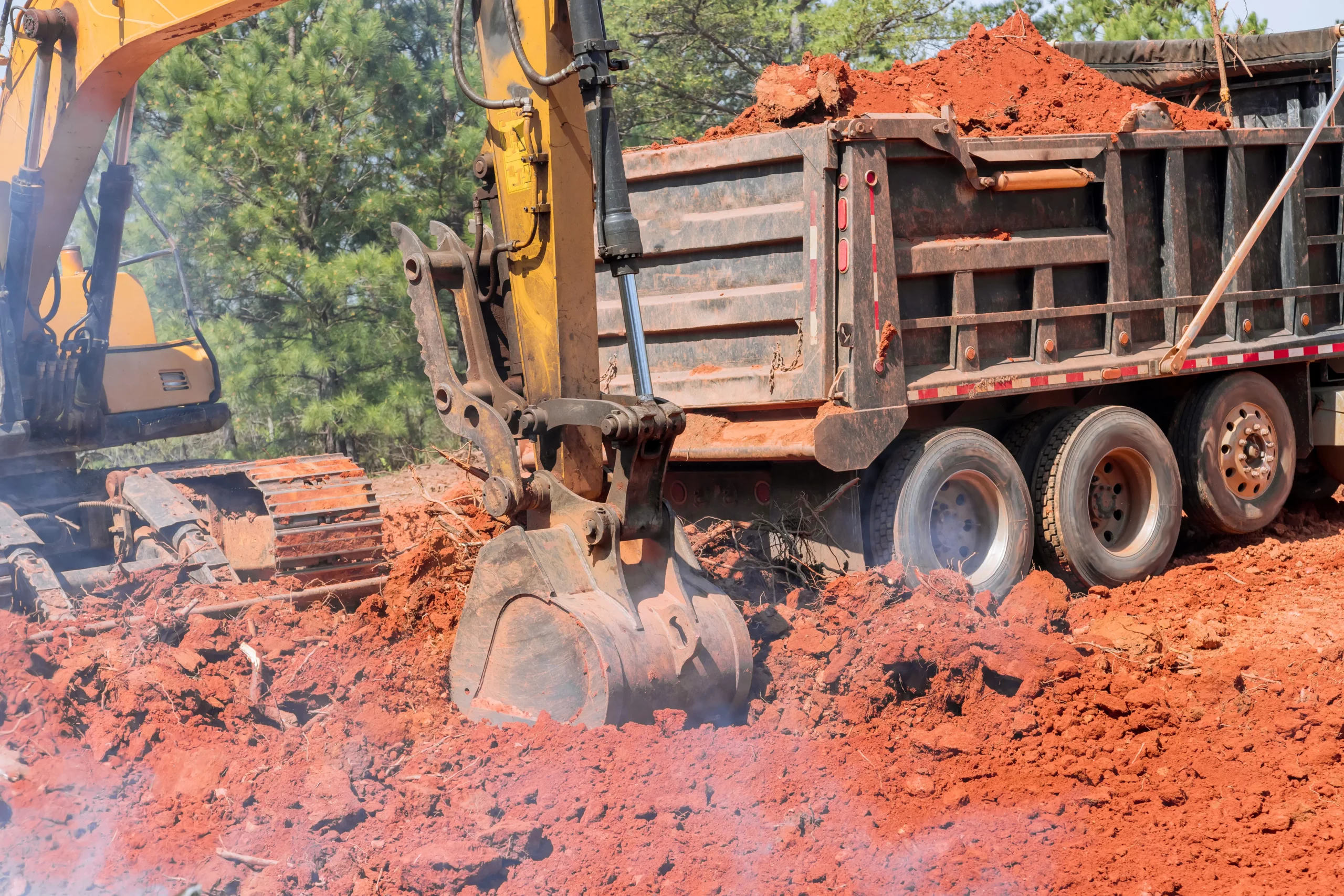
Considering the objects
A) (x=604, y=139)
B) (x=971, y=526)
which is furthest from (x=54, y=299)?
(x=971, y=526)

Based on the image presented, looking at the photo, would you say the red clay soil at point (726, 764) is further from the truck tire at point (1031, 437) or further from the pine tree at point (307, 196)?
the pine tree at point (307, 196)

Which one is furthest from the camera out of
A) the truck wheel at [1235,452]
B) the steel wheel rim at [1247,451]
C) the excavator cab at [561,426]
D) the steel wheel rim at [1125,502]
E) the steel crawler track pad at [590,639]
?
the steel wheel rim at [1247,451]

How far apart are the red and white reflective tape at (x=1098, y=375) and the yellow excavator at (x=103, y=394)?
309 cm

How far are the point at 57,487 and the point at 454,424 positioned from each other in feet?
10.8

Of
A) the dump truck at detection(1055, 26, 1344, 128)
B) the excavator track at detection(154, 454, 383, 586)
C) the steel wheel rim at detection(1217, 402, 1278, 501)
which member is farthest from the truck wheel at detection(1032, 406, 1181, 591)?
the excavator track at detection(154, 454, 383, 586)

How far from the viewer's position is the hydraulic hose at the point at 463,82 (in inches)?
198

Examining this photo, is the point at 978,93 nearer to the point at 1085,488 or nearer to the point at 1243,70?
the point at 1085,488

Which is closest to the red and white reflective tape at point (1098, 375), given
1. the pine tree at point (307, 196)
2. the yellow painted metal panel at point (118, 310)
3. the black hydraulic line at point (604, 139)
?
the black hydraulic line at point (604, 139)

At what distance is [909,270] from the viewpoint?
6.57 m

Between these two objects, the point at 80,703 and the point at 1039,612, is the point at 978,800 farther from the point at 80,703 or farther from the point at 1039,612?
the point at 80,703

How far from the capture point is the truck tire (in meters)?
7.37

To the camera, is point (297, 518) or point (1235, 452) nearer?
point (297, 518)

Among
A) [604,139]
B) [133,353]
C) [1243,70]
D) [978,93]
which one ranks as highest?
[1243,70]

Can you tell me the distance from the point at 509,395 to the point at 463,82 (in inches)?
49.3
